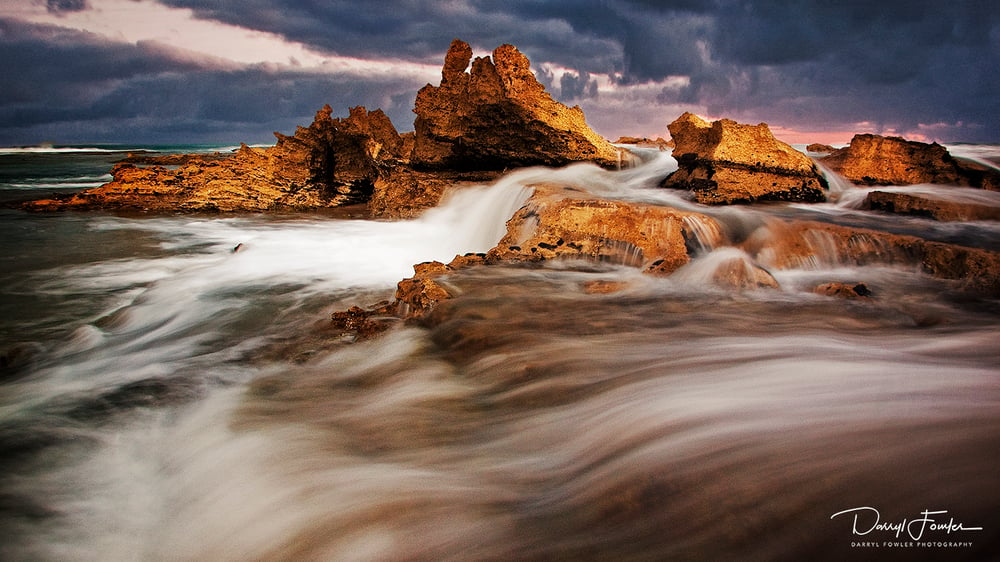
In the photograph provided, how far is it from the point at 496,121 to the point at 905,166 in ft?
29.8

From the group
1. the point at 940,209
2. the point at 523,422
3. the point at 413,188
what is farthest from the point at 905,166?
the point at 523,422

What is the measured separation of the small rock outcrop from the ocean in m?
5.24

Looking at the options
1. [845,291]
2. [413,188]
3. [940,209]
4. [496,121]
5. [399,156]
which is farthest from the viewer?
[399,156]

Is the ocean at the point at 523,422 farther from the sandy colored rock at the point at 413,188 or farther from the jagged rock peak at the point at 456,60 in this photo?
the jagged rock peak at the point at 456,60

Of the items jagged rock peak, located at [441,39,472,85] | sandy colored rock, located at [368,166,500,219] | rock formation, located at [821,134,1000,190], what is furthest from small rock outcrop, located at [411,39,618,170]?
rock formation, located at [821,134,1000,190]

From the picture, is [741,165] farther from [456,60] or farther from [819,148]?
[819,148]

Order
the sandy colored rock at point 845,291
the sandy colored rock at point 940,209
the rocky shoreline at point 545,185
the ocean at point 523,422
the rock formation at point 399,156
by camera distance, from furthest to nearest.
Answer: the rock formation at point 399,156 < the sandy colored rock at point 940,209 < the rocky shoreline at point 545,185 < the sandy colored rock at point 845,291 < the ocean at point 523,422

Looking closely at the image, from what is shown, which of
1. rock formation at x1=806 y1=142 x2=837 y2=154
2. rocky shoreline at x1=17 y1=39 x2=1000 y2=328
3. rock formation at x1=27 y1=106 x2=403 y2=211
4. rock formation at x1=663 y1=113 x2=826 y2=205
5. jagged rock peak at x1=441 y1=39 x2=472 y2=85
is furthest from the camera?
rock formation at x1=806 y1=142 x2=837 y2=154

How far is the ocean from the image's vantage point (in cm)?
204

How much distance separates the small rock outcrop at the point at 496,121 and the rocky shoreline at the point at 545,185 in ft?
0.11

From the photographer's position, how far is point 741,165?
396 inches

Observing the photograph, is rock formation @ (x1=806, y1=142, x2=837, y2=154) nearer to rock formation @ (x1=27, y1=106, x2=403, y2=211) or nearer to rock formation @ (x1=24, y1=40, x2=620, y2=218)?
rock formation @ (x1=24, y1=40, x2=620, y2=218)

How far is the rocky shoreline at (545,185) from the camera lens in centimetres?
679

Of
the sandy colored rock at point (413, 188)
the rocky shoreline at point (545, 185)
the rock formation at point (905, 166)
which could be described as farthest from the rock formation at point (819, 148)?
the sandy colored rock at point (413, 188)
